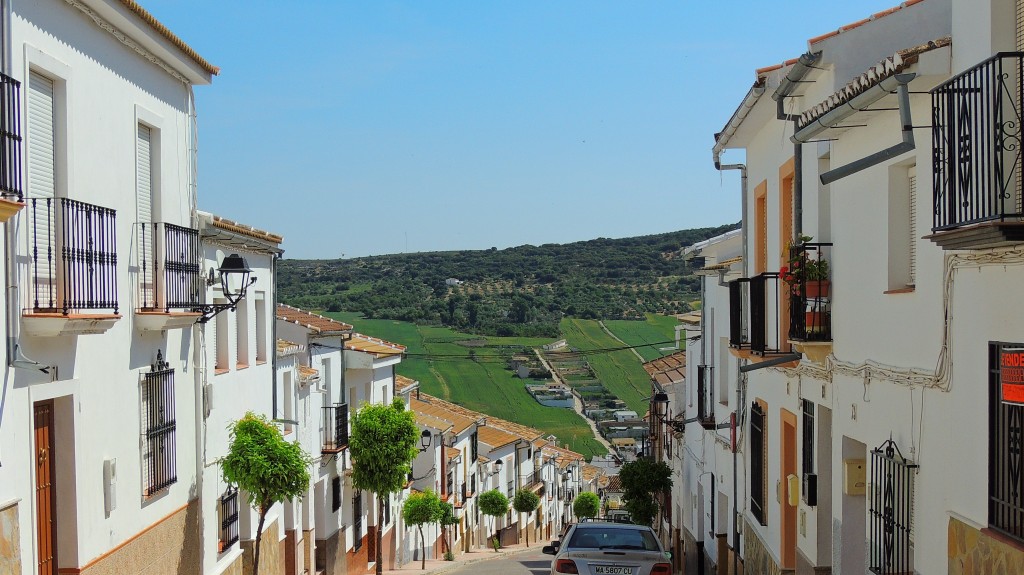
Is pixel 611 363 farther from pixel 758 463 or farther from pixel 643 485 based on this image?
pixel 758 463

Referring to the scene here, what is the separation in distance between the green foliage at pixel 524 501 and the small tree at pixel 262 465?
46.3 meters

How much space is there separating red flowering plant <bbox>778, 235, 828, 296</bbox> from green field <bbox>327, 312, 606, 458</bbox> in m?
69.6

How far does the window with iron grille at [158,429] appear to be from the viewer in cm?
1194

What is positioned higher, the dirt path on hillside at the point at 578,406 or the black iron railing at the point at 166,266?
the black iron railing at the point at 166,266

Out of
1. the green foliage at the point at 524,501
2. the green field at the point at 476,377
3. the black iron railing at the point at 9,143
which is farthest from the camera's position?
the green field at the point at 476,377

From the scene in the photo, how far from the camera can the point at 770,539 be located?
14797 mm

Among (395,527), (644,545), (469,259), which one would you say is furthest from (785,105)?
(469,259)

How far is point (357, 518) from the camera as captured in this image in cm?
2830

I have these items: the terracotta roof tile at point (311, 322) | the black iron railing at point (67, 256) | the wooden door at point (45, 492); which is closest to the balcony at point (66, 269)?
the black iron railing at point (67, 256)

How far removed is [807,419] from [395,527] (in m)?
24.5

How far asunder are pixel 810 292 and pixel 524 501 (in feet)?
168

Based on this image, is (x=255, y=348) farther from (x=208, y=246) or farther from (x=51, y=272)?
(x=51, y=272)

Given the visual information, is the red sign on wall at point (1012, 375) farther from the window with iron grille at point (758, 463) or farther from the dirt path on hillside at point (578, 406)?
the dirt path on hillside at point (578, 406)

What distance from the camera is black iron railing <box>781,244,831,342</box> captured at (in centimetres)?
1147
